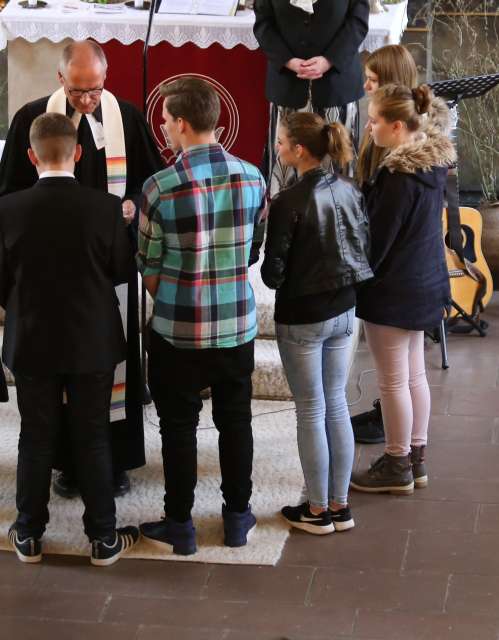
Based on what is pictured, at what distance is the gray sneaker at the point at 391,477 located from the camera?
4445mm

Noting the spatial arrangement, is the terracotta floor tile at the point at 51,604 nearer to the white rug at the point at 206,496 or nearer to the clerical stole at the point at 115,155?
the white rug at the point at 206,496

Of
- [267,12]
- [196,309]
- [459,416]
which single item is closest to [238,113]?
[267,12]

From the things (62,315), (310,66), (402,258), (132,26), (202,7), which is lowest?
(62,315)

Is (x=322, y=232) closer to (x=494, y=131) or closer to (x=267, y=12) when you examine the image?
(x=267, y=12)

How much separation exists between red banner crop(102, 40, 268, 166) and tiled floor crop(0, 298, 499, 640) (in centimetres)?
271

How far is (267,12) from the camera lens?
5.77m

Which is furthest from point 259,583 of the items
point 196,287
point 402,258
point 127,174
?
point 127,174

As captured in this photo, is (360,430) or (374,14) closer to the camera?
(360,430)

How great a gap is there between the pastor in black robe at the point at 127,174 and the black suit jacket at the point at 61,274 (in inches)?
19.3

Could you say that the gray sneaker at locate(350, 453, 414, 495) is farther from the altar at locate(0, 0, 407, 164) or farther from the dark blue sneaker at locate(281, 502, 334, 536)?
the altar at locate(0, 0, 407, 164)

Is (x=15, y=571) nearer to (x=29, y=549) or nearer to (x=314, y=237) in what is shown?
(x=29, y=549)

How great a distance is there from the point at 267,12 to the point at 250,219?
92.7 inches

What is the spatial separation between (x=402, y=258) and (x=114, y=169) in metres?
1.07

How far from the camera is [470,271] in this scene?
6.46 m
